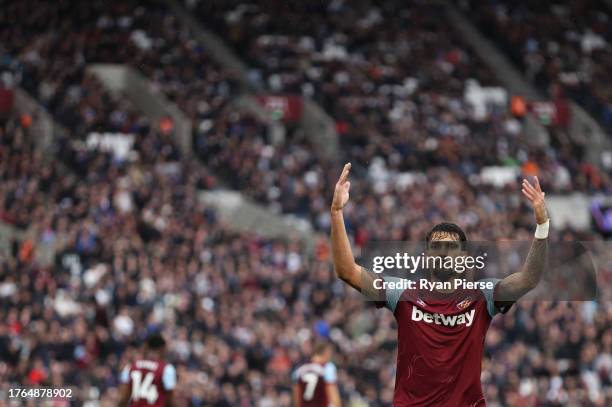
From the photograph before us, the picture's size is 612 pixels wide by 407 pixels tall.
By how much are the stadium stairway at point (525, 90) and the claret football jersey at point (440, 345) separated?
29.8m

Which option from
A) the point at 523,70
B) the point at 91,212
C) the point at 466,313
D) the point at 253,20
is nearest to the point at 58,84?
the point at 91,212

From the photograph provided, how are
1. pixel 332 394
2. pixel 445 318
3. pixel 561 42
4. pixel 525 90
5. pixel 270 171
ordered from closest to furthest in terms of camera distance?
pixel 445 318
pixel 332 394
pixel 270 171
pixel 525 90
pixel 561 42

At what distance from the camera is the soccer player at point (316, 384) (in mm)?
13500

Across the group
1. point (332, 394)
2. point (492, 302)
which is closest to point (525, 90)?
point (332, 394)

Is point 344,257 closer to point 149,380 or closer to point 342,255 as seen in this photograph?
point 342,255

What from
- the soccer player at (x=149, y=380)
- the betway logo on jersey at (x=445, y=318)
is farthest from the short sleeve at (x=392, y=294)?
the soccer player at (x=149, y=380)

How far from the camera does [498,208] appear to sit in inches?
1182

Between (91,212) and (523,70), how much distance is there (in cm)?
1879

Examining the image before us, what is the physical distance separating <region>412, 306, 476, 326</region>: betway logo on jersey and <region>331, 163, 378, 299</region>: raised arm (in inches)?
10.0

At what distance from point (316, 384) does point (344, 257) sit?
7.52 metres

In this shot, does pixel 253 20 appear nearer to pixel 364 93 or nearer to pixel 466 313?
pixel 364 93

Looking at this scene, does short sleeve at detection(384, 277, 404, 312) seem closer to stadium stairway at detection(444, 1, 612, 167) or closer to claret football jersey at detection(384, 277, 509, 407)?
claret football jersey at detection(384, 277, 509, 407)

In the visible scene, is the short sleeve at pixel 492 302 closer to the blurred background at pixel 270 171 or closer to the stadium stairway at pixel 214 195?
the blurred background at pixel 270 171

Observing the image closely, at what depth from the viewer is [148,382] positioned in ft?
36.4
